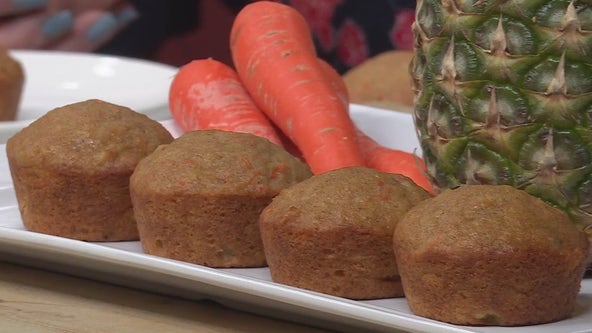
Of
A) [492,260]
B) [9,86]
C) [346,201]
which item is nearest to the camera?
[492,260]

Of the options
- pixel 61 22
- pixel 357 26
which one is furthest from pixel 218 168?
pixel 61 22

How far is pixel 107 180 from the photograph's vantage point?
1.42 metres

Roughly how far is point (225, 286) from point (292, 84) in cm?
59

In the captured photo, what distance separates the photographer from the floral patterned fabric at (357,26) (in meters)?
3.12

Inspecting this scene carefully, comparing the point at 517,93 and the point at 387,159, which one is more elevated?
the point at 517,93

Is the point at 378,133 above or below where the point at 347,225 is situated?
below

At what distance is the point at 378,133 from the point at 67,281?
64 centimetres

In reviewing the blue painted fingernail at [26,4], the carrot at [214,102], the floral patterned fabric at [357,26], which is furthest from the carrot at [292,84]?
the blue painted fingernail at [26,4]

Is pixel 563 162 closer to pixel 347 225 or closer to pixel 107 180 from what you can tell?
pixel 347 225

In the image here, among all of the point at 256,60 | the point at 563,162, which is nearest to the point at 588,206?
the point at 563,162

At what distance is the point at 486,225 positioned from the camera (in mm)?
1144

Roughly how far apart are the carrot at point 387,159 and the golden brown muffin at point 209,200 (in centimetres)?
28

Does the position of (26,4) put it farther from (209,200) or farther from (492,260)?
(492,260)

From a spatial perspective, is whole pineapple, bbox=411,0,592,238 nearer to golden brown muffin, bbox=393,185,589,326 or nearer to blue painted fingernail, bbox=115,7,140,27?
golden brown muffin, bbox=393,185,589,326
